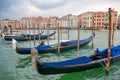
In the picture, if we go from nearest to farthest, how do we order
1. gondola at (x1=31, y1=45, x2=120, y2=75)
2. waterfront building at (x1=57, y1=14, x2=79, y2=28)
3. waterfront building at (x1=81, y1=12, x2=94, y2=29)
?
gondola at (x1=31, y1=45, x2=120, y2=75) < waterfront building at (x1=81, y1=12, x2=94, y2=29) < waterfront building at (x1=57, y1=14, x2=79, y2=28)

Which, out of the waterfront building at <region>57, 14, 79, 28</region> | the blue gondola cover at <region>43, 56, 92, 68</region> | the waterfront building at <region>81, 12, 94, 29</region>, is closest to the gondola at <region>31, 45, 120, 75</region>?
the blue gondola cover at <region>43, 56, 92, 68</region>

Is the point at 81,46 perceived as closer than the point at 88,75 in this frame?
No

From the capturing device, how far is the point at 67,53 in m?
12.1

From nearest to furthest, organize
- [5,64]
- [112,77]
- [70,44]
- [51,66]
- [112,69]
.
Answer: [51,66] < [112,77] < [112,69] < [5,64] < [70,44]

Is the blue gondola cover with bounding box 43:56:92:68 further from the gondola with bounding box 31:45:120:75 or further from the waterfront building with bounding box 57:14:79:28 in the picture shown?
the waterfront building with bounding box 57:14:79:28

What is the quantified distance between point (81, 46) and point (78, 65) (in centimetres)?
716

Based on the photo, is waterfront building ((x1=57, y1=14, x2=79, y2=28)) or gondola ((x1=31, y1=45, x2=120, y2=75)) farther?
waterfront building ((x1=57, y1=14, x2=79, y2=28))

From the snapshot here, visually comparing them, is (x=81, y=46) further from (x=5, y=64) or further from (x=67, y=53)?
(x=5, y=64)

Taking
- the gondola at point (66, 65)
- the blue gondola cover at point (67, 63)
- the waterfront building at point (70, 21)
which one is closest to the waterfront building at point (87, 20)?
the waterfront building at point (70, 21)

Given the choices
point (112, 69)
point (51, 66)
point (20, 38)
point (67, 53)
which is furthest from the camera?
point (20, 38)

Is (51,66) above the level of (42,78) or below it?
above

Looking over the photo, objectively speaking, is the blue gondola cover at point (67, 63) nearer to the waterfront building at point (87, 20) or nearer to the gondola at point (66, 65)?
the gondola at point (66, 65)

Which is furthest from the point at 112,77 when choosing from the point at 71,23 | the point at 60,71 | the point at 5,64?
the point at 71,23

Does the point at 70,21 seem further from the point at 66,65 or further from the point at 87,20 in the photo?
the point at 66,65
